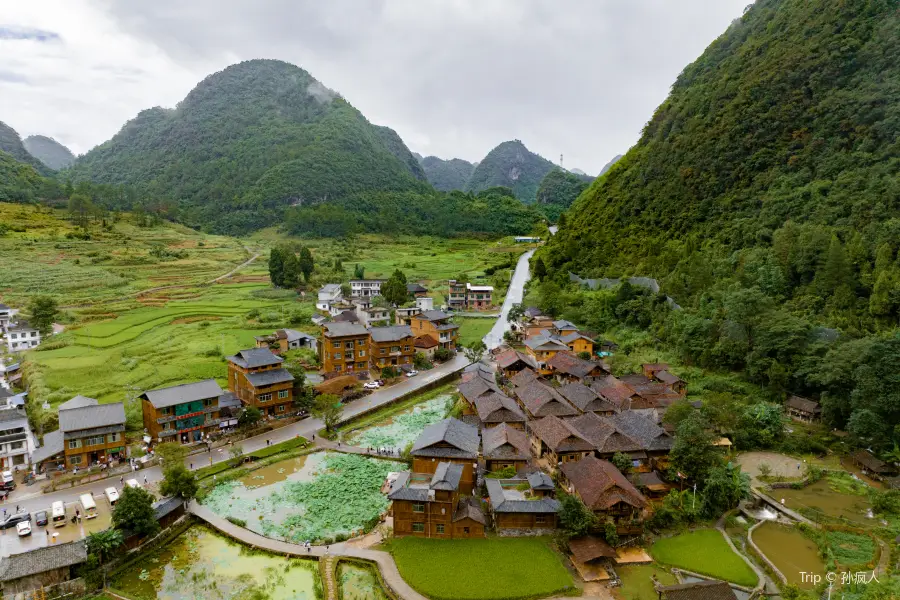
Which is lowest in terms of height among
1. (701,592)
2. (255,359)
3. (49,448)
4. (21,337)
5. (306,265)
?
(701,592)

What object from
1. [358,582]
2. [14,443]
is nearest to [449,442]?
[358,582]

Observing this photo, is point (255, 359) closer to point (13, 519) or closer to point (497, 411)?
point (13, 519)

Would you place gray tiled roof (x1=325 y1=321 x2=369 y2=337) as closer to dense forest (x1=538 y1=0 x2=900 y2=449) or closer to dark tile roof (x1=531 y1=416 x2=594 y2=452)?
dark tile roof (x1=531 y1=416 x2=594 y2=452)

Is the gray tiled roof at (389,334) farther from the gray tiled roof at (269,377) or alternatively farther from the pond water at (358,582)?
the pond water at (358,582)

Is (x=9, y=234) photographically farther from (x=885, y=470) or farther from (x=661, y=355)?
(x=885, y=470)

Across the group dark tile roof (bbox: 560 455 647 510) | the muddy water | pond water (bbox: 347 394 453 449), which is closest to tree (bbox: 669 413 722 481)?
dark tile roof (bbox: 560 455 647 510)

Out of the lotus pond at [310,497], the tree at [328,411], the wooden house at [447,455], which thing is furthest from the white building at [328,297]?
the wooden house at [447,455]
